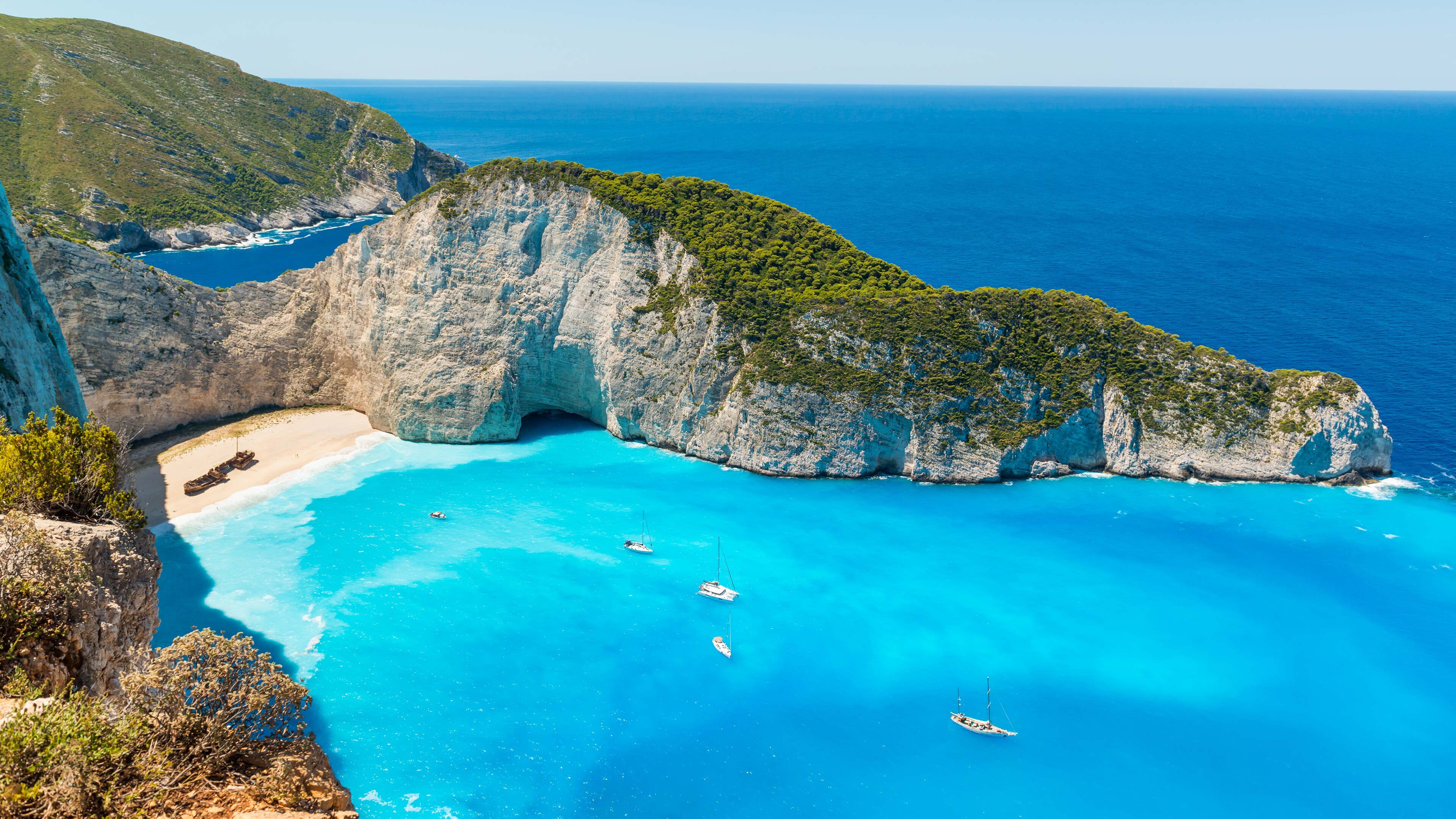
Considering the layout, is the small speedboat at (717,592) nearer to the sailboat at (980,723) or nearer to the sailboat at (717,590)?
the sailboat at (717,590)

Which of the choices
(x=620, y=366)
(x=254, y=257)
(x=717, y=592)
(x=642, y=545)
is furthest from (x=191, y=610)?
(x=254, y=257)

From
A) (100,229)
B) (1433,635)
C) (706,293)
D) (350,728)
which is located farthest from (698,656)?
(100,229)

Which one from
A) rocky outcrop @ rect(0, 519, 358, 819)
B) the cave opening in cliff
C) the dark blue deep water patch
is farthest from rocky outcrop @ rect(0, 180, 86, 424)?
the dark blue deep water patch

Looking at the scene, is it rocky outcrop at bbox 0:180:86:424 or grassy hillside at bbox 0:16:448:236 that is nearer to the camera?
rocky outcrop at bbox 0:180:86:424

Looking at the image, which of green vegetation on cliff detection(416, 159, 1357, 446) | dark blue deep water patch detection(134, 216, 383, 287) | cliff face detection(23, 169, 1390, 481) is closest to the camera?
cliff face detection(23, 169, 1390, 481)

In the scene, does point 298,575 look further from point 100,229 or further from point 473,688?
point 100,229

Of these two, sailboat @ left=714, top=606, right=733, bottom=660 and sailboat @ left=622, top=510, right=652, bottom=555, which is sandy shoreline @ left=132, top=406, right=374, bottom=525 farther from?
sailboat @ left=714, top=606, right=733, bottom=660
